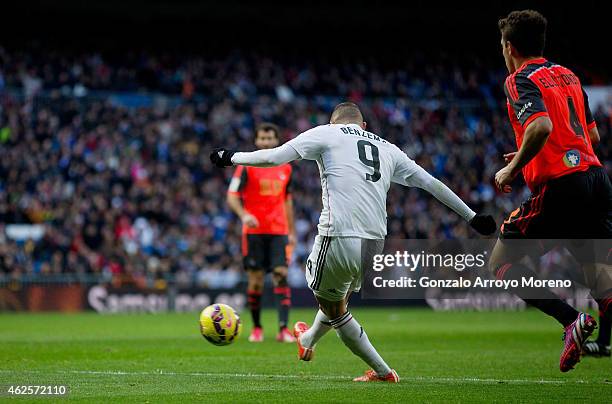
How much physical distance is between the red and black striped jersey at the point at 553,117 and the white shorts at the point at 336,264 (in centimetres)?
136

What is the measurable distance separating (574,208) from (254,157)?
2378mm

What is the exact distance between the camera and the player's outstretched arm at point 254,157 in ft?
24.0

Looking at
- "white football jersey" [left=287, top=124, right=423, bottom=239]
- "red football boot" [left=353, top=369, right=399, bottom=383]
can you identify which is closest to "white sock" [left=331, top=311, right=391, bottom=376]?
"red football boot" [left=353, top=369, right=399, bottom=383]

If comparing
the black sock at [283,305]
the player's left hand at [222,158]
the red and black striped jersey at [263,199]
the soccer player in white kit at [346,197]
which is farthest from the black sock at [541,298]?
the red and black striped jersey at [263,199]

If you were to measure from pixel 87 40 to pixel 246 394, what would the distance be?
30.3m

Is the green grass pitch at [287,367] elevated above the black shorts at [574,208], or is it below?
below

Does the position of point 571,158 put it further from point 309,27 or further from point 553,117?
point 309,27

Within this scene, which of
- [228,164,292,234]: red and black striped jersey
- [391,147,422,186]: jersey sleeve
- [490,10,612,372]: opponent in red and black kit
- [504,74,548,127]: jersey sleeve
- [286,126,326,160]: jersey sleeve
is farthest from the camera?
[228,164,292,234]: red and black striped jersey

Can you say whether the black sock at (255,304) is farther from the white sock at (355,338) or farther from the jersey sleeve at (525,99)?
the jersey sleeve at (525,99)

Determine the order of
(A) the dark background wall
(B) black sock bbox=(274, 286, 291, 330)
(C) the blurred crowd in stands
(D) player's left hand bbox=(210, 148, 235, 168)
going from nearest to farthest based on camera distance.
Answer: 1. (D) player's left hand bbox=(210, 148, 235, 168)
2. (B) black sock bbox=(274, 286, 291, 330)
3. (C) the blurred crowd in stands
4. (A) the dark background wall

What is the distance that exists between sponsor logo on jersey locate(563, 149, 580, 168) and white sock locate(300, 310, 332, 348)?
2244 millimetres

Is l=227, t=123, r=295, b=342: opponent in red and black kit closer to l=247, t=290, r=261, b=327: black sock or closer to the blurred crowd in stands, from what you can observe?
l=247, t=290, r=261, b=327: black sock

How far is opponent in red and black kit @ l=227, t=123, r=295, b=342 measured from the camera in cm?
1325

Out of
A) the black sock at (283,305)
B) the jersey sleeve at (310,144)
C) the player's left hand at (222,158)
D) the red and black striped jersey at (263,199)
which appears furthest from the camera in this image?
the red and black striped jersey at (263,199)
